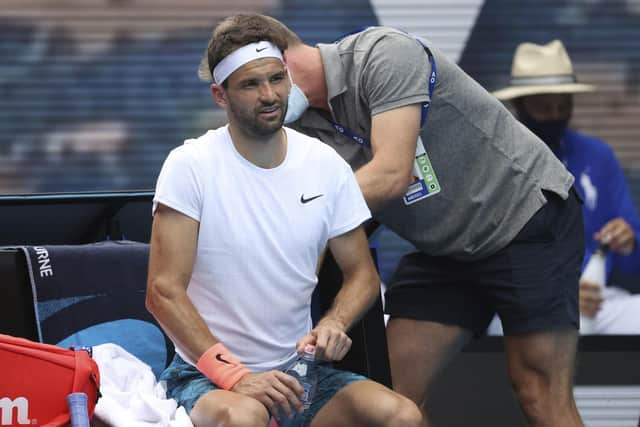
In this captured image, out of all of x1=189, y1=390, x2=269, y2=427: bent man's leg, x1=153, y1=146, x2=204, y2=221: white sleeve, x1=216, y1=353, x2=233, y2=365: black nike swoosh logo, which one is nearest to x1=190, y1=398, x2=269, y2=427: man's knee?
x1=189, y1=390, x2=269, y2=427: bent man's leg

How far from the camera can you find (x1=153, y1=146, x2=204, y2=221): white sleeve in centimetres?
354

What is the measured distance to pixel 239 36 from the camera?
142 inches

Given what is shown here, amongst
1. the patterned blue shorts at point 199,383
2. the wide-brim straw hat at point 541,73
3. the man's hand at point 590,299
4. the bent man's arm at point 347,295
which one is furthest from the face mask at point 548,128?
the patterned blue shorts at point 199,383

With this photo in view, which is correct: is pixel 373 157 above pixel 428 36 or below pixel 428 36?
above

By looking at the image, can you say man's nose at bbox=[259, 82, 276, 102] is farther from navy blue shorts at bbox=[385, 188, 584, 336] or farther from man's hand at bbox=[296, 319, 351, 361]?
navy blue shorts at bbox=[385, 188, 584, 336]

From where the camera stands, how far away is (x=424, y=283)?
4.39 metres

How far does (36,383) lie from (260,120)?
0.82 m

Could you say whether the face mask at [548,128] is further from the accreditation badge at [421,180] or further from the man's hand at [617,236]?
the accreditation badge at [421,180]

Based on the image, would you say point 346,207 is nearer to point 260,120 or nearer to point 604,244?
point 260,120

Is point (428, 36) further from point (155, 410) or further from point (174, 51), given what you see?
point (155, 410)

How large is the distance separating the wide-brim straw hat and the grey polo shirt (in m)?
1.67

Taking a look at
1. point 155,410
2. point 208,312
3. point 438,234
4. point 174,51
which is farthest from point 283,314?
point 174,51

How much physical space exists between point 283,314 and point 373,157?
52 centimetres

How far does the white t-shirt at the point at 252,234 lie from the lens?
11.7 feet
